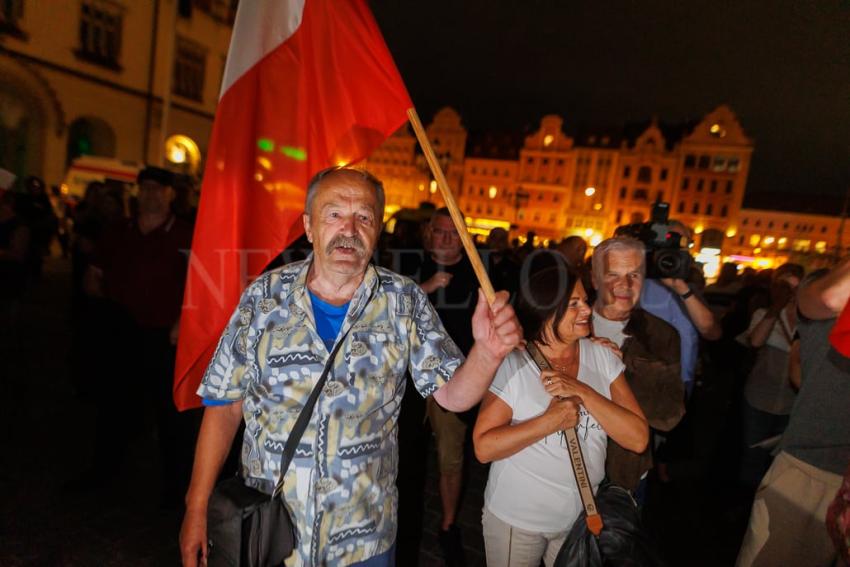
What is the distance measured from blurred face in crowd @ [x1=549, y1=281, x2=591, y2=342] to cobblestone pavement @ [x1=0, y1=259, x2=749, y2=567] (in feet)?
6.49

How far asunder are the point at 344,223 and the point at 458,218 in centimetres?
43

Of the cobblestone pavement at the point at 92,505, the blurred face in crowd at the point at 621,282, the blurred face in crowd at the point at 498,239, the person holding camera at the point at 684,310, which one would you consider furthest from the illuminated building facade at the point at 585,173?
the blurred face in crowd at the point at 621,282

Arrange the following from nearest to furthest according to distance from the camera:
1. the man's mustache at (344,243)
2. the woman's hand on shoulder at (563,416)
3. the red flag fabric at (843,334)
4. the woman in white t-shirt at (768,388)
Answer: the red flag fabric at (843,334) → the man's mustache at (344,243) → the woman's hand on shoulder at (563,416) → the woman in white t-shirt at (768,388)

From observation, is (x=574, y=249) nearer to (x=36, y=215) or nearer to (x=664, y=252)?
(x=664, y=252)

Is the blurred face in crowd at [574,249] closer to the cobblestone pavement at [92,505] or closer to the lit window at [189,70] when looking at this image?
the cobblestone pavement at [92,505]

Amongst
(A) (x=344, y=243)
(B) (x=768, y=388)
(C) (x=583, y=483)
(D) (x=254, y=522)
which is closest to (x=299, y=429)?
(D) (x=254, y=522)

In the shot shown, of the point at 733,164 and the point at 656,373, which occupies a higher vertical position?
the point at 733,164

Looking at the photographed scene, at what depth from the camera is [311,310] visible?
1.80m

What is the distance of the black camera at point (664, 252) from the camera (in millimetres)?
3074

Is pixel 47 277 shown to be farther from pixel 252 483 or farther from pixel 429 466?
pixel 252 483

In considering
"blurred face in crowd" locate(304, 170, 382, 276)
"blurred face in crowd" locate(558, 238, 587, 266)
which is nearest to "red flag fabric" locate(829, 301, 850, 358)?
"blurred face in crowd" locate(304, 170, 382, 276)

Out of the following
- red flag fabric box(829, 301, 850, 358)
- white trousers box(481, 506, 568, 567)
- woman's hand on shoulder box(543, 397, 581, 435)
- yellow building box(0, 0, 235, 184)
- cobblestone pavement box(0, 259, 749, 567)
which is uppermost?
yellow building box(0, 0, 235, 184)

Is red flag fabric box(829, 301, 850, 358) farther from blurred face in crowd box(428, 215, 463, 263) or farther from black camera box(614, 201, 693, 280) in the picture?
blurred face in crowd box(428, 215, 463, 263)

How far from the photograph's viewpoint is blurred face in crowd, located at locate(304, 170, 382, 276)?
1.80 meters
